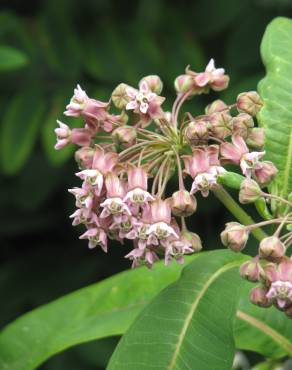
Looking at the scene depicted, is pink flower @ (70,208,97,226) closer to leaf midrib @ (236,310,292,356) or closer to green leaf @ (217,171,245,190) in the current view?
green leaf @ (217,171,245,190)

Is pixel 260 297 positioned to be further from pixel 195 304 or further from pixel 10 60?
pixel 10 60

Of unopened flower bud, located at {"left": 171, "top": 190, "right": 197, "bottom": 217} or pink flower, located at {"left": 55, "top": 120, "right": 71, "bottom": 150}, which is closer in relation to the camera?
unopened flower bud, located at {"left": 171, "top": 190, "right": 197, "bottom": 217}

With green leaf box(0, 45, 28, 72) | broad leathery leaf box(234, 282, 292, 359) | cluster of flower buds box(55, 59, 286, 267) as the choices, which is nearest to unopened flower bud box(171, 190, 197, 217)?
cluster of flower buds box(55, 59, 286, 267)

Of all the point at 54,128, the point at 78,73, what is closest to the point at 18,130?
the point at 54,128

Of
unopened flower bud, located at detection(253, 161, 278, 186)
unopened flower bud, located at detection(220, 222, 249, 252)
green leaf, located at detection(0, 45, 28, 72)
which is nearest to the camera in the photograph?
unopened flower bud, located at detection(220, 222, 249, 252)

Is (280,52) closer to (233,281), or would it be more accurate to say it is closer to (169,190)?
(233,281)

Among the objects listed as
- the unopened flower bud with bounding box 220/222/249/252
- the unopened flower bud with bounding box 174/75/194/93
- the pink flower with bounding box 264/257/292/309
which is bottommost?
the pink flower with bounding box 264/257/292/309

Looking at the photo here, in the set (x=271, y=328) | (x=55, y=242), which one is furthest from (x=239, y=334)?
(x=55, y=242)
